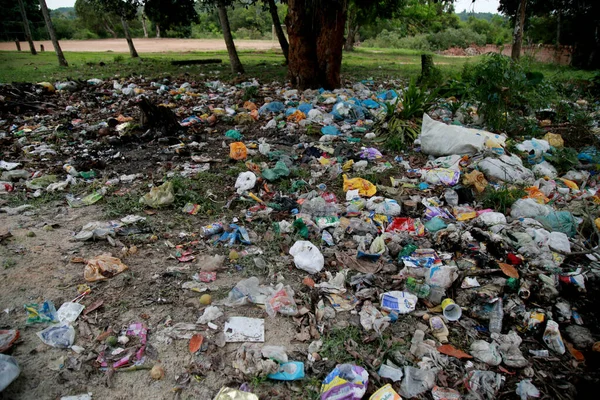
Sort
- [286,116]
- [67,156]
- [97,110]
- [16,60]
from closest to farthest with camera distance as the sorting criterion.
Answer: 1. [67,156]
2. [286,116]
3. [97,110]
4. [16,60]

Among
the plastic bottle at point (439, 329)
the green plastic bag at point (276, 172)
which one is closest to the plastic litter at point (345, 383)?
the plastic bottle at point (439, 329)

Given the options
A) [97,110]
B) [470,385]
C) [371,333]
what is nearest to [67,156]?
[97,110]

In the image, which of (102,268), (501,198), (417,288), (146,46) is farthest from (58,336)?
(146,46)

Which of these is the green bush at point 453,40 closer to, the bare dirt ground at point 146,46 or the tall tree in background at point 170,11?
the bare dirt ground at point 146,46

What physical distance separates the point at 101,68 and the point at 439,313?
11674 mm

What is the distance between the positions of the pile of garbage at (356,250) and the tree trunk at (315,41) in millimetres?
2521

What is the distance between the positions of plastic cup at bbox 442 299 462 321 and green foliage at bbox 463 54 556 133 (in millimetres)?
3460

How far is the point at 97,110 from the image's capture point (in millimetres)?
6703

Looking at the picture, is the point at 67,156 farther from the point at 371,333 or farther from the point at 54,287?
the point at 371,333

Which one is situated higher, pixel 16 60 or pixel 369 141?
pixel 16 60

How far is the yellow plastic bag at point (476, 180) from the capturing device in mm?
3738

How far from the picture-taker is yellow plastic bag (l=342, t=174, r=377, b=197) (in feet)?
12.4

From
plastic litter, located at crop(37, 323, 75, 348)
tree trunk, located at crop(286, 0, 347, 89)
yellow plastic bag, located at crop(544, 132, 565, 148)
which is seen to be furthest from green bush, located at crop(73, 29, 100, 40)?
plastic litter, located at crop(37, 323, 75, 348)

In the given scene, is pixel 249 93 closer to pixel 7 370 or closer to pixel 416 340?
pixel 416 340
